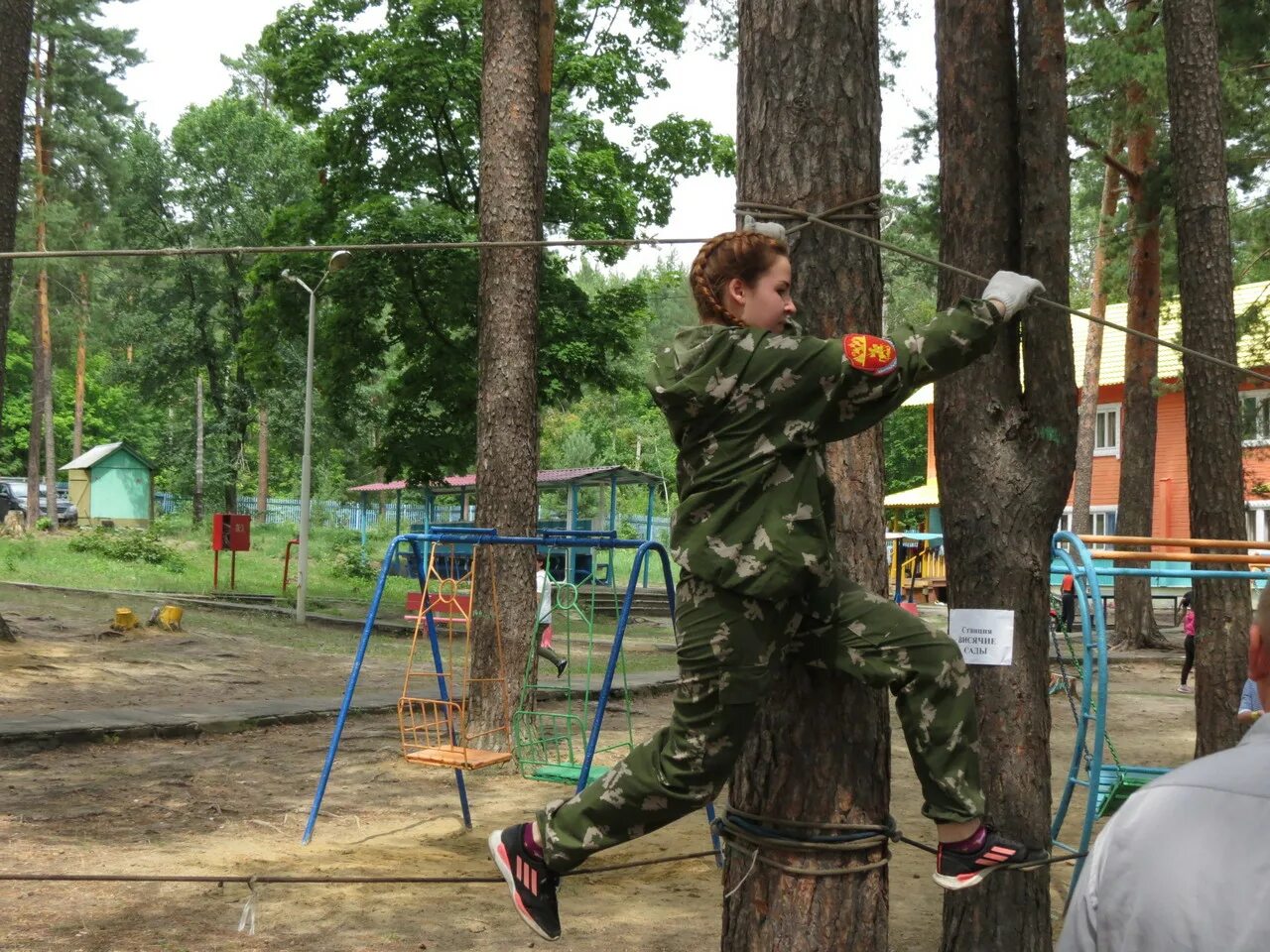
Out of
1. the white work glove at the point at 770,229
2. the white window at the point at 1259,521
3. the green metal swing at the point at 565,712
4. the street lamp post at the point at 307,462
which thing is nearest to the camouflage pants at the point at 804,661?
the white work glove at the point at 770,229

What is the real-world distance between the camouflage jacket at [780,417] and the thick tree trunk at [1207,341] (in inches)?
A: 215

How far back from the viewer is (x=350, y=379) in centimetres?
2567

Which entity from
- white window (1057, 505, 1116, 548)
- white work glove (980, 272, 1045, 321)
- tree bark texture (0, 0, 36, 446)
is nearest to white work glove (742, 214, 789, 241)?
white work glove (980, 272, 1045, 321)

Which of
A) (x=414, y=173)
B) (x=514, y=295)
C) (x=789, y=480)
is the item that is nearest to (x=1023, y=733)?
(x=789, y=480)

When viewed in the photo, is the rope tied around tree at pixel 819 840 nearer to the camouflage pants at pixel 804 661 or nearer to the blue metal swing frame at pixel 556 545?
the camouflage pants at pixel 804 661

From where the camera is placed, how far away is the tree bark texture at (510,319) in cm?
1024

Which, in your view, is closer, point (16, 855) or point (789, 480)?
point (789, 480)

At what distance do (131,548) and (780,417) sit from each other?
32.5 m

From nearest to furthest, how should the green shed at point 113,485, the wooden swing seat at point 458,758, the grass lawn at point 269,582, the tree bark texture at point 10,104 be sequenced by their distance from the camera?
the wooden swing seat at point 458,758 → the tree bark texture at point 10,104 → the grass lawn at point 269,582 → the green shed at point 113,485

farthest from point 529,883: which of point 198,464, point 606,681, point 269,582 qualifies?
point 198,464

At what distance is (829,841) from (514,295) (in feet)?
24.9

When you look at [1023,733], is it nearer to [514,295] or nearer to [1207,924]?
[1207,924]

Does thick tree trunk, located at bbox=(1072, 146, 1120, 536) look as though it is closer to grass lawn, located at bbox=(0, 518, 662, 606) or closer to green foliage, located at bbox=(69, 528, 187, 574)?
grass lawn, located at bbox=(0, 518, 662, 606)

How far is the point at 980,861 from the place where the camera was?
3.37 metres
